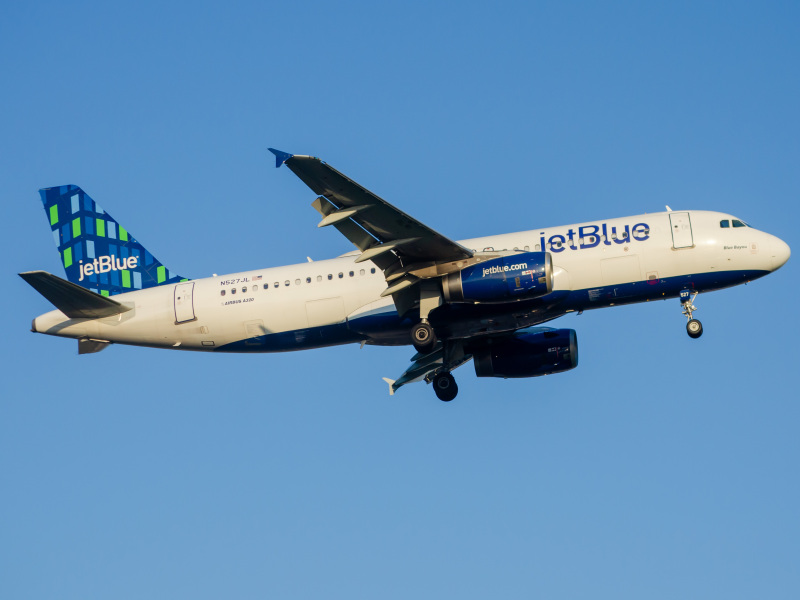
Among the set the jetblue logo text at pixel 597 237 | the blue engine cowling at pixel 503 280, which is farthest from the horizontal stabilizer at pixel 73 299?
the jetblue logo text at pixel 597 237

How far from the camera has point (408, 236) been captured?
37.3 m

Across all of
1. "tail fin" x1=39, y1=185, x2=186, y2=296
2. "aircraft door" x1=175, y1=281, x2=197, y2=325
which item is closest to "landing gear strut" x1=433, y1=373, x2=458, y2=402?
"aircraft door" x1=175, y1=281, x2=197, y2=325

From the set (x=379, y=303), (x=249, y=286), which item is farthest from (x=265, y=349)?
(x=379, y=303)

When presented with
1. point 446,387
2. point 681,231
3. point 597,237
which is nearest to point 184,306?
point 446,387

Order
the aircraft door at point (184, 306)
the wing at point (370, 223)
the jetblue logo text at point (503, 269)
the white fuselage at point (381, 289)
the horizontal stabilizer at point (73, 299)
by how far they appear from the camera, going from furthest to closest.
→ the aircraft door at point (184, 306)
the white fuselage at point (381, 289)
the horizontal stabilizer at point (73, 299)
the jetblue logo text at point (503, 269)
the wing at point (370, 223)

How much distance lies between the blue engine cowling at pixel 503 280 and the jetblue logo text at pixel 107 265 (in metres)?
15.4

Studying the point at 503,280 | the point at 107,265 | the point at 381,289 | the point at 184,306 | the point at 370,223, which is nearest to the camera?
the point at 370,223

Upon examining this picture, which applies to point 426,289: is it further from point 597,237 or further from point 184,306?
point 184,306

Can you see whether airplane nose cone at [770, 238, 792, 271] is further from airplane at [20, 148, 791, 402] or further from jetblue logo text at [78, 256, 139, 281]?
jetblue logo text at [78, 256, 139, 281]

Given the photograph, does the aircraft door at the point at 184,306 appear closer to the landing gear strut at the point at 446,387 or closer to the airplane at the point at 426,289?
the airplane at the point at 426,289

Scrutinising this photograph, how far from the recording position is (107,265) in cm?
4600

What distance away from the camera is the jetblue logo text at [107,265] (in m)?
45.8

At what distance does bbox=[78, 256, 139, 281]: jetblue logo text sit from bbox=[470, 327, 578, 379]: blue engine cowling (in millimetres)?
15335

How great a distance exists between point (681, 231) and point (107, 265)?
24245mm
